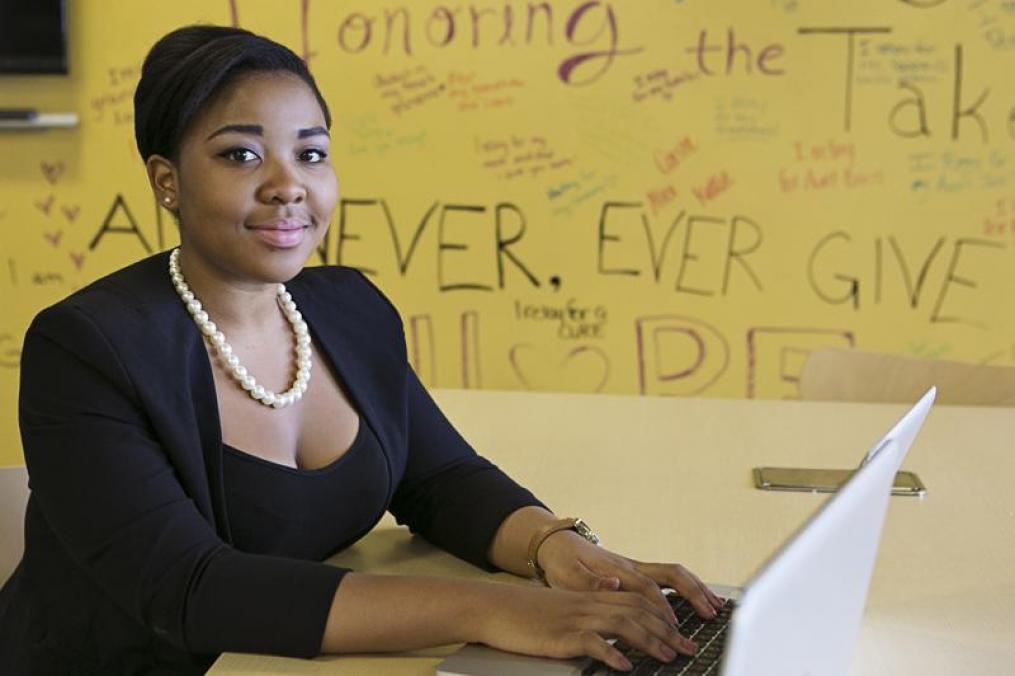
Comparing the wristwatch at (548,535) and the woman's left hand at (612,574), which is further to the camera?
the wristwatch at (548,535)

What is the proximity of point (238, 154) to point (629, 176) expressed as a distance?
6.78 ft

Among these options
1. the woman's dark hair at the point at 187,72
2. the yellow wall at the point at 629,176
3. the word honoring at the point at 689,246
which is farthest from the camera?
the word honoring at the point at 689,246

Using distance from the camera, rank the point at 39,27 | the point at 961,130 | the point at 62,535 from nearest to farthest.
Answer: the point at 62,535
the point at 961,130
the point at 39,27

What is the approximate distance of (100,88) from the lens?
354 centimetres

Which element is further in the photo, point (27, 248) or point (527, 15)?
point (27, 248)

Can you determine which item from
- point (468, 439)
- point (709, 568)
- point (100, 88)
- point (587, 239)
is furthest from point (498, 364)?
point (709, 568)

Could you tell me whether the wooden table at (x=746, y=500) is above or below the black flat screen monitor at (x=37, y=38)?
below

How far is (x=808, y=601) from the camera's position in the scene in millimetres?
771

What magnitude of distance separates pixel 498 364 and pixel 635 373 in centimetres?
34

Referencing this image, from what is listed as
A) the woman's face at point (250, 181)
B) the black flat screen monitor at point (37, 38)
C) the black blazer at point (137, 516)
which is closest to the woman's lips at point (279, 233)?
the woman's face at point (250, 181)

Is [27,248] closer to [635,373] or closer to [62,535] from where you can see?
[635,373]

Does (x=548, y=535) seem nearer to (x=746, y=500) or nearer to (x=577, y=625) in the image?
(x=577, y=625)

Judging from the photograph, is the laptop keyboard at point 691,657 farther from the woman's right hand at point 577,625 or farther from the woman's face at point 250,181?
the woman's face at point 250,181

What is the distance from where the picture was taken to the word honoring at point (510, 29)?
3332mm
